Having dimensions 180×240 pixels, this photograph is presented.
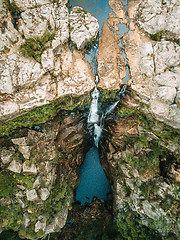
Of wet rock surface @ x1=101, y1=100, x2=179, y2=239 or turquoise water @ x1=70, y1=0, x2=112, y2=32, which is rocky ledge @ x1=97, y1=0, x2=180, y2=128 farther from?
wet rock surface @ x1=101, y1=100, x2=179, y2=239

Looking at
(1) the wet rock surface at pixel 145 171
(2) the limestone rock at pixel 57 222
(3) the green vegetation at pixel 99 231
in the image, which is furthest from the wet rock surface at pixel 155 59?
(3) the green vegetation at pixel 99 231

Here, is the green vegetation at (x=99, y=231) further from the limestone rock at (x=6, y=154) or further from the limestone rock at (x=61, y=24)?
the limestone rock at (x=61, y=24)

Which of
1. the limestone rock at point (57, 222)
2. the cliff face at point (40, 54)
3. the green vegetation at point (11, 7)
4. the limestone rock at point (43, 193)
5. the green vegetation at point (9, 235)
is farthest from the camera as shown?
the limestone rock at point (57, 222)

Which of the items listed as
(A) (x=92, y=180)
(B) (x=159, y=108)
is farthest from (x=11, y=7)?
(A) (x=92, y=180)

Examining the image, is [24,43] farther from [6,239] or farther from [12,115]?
[6,239]

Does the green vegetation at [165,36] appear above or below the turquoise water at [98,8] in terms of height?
below

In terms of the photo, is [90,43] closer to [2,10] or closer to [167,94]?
[2,10]
